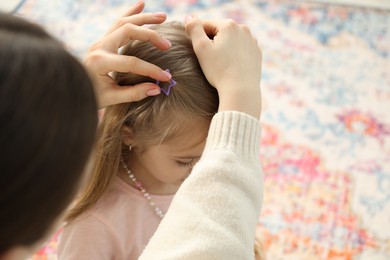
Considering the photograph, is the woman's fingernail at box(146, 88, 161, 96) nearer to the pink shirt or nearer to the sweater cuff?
the sweater cuff

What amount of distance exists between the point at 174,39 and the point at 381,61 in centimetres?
135

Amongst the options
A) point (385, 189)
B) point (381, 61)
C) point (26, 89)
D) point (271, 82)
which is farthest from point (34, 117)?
point (381, 61)

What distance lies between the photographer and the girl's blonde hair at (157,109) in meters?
0.80

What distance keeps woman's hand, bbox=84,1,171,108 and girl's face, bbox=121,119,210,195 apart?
0.11m

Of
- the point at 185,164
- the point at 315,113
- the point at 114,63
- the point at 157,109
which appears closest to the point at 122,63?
the point at 114,63

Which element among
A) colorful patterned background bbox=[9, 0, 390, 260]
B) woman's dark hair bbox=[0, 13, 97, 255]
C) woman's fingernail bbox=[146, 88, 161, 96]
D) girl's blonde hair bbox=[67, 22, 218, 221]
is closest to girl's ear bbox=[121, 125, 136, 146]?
girl's blonde hair bbox=[67, 22, 218, 221]

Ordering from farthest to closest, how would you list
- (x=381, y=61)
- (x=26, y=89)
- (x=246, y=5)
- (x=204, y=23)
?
1. (x=246, y=5)
2. (x=381, y=61)
3. (x=204, y=23)
4. (x=26, y=89)

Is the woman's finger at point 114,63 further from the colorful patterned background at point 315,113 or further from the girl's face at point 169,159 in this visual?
the colorful patterned background at point 315,113

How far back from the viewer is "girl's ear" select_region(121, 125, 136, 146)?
0.85 metres

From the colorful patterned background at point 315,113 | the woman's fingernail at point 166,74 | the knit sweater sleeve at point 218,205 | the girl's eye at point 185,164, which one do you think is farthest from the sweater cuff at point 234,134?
the colorful patterned background at point 315,113

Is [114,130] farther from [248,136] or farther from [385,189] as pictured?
[385,189]

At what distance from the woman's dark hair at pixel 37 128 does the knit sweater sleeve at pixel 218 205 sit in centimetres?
19

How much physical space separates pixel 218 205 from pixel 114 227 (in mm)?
284

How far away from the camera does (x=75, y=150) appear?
1.52 ft
